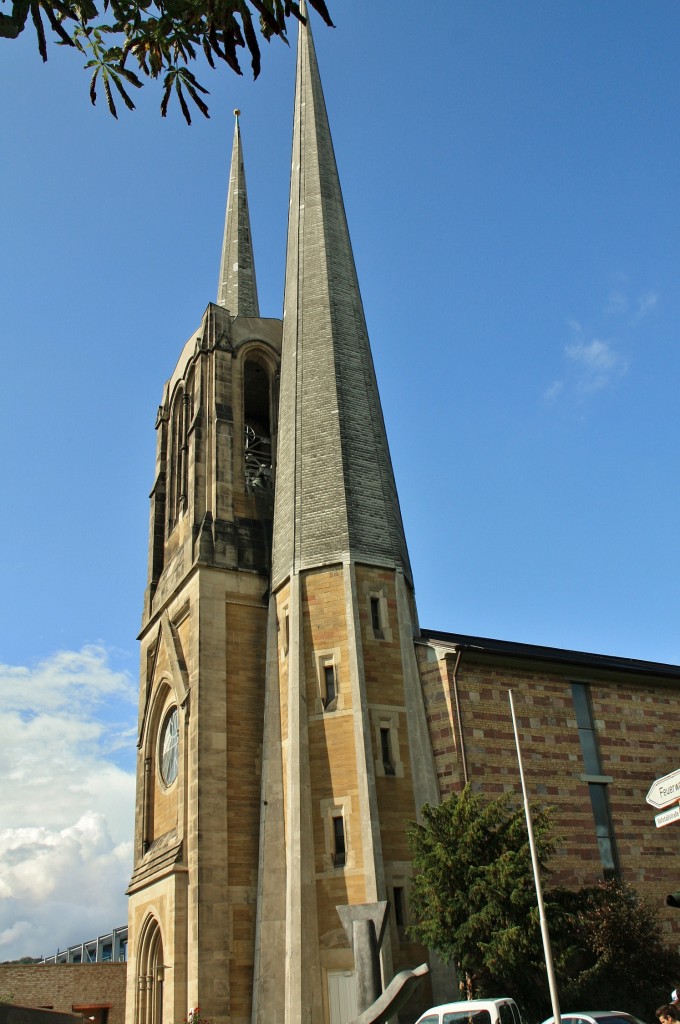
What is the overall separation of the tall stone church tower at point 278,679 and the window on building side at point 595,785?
16.8 feet

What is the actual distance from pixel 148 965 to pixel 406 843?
9730 mm

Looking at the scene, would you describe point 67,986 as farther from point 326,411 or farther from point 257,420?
point 326,411

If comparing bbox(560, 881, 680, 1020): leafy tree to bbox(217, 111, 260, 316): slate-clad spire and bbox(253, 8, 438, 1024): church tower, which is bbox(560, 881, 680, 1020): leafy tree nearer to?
bbox(253, 8, 438, 1024): church tower

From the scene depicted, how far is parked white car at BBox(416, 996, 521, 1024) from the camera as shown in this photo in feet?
51.1

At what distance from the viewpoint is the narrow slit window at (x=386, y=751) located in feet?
81.8

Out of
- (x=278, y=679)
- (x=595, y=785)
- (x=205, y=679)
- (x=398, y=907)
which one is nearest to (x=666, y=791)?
(x=398, y=907)

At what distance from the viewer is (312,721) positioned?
25797mm

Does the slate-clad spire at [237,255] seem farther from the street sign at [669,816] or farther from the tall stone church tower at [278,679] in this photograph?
the street sign at [669,816]

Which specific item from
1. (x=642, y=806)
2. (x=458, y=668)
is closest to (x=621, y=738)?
(x=642, y=806)

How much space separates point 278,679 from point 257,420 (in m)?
13.3

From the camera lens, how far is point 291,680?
26328mm

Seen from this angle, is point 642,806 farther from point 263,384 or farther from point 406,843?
point 263,384

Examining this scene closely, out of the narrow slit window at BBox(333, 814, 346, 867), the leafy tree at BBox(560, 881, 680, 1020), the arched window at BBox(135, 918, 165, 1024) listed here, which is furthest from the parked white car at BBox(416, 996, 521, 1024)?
the arched window at BBox(135, 918, 165, 1024)

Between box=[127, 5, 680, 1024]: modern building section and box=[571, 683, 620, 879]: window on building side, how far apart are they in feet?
0.18
